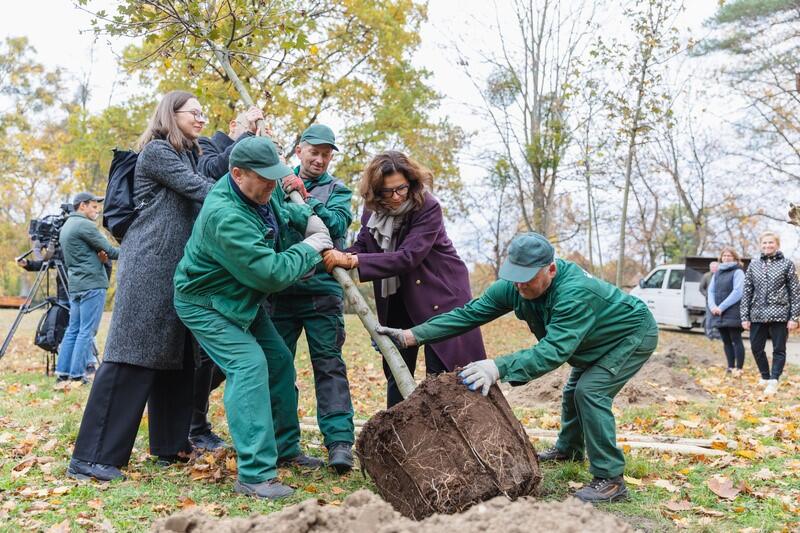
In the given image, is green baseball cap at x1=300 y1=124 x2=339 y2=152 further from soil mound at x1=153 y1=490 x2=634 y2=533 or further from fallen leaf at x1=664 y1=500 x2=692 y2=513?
fallen leaf at x1=664 y1=500 x2=692 y2=513

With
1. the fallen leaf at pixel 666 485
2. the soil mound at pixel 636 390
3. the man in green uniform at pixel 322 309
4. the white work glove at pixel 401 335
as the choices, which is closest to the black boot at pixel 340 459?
the man in green uniform at pixel 322 309

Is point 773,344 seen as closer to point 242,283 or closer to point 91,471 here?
point 242,283

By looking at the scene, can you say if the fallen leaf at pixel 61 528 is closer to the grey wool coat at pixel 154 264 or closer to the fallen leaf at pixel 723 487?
the grey wool coat at pixel 154 264

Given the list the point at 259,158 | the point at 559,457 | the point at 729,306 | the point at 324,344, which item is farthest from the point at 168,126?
the point at 729,306

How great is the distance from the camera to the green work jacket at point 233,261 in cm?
372

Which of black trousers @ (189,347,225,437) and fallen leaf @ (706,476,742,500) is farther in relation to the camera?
black trousers @ (189,347,225,437)

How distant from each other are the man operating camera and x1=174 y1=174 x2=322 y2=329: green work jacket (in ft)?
15.3

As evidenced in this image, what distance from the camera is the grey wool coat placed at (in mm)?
4219

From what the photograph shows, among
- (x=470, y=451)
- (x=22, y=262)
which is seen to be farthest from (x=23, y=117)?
(x=470, y=451)

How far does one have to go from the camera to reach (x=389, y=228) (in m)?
→ 4.57

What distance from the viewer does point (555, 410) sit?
23.4 ft

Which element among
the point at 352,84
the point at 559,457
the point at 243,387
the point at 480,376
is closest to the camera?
the point at 480,376

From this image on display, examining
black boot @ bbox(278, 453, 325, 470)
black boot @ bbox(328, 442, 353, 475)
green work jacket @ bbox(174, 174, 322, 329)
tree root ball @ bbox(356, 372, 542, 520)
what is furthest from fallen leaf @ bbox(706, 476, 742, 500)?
green work jacket @ bbox(174, 174, 322, 329)

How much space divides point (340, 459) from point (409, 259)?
4.31 ft
